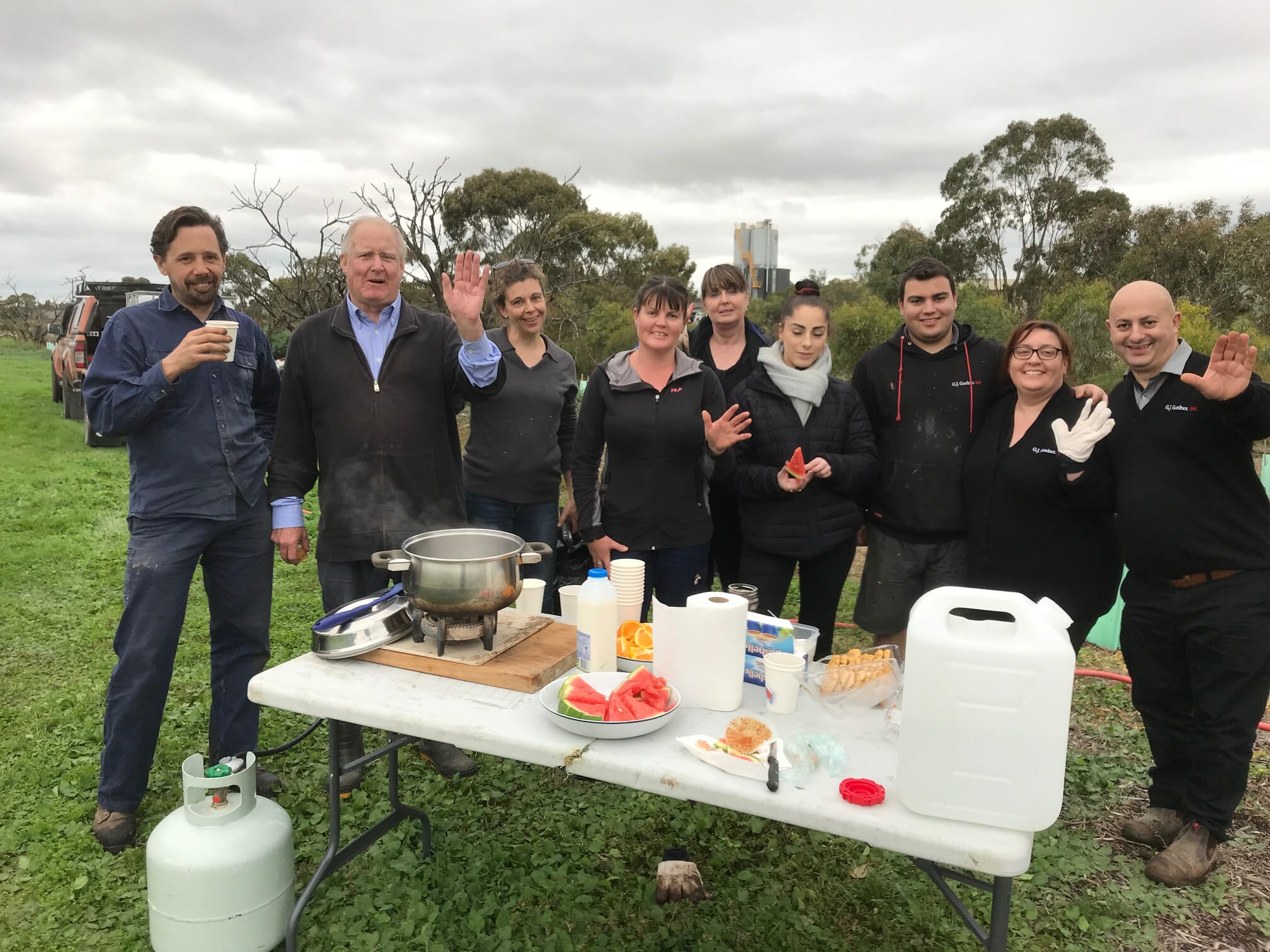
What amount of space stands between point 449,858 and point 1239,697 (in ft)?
9.41

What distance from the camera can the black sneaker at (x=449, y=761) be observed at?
3.58 m

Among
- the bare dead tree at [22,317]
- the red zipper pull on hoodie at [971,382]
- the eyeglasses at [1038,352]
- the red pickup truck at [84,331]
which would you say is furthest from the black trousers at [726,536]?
the bare dead tree at [22,317]

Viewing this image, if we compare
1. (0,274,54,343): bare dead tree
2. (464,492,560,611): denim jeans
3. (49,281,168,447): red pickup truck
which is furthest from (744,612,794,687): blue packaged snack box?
(0,274,54,343): bare dead tree

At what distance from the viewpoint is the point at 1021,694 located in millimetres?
1569

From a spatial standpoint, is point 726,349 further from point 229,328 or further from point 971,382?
point 229,328

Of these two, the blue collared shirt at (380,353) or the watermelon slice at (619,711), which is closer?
the watermelon slice at (619,711)

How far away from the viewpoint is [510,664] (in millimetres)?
2271

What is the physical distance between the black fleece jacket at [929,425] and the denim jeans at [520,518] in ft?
4.99

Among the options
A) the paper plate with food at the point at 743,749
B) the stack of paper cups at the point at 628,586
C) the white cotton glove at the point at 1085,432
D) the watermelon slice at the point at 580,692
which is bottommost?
the paper plate with food at the point at 743,749

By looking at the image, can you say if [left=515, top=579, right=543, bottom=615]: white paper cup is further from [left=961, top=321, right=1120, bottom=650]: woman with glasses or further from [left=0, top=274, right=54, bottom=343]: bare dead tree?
[left=0, top=274, right=54, bottom=343]: bare dead tree

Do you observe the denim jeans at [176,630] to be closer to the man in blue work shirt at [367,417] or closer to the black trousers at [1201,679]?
the man in blue work shirt at [367,417]

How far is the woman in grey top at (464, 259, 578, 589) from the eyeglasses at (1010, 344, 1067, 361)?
1925 mm

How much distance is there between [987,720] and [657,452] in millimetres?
1945

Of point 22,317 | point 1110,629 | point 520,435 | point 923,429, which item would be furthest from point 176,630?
point 22,317
